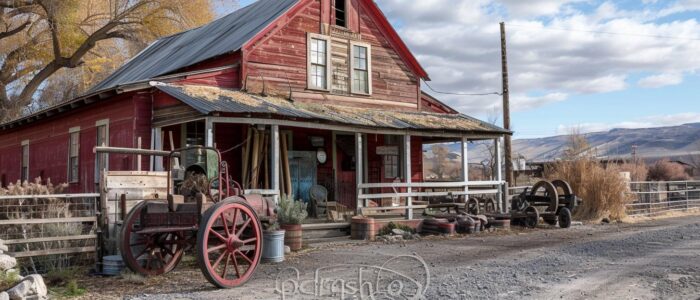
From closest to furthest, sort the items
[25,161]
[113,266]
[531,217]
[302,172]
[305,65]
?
1. [113,266]
2. [531,217]
3. [302,172]
4. [305,65]
5. [25,161]

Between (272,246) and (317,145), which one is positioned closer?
(272,246)

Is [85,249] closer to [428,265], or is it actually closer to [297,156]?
[428,265]

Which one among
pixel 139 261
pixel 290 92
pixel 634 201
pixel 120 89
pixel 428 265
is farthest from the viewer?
pixel 634 201

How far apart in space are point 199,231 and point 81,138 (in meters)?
11.7

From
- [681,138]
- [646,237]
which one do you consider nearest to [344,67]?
[646,237]

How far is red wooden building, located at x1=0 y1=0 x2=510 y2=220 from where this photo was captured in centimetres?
1446

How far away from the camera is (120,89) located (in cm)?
1362

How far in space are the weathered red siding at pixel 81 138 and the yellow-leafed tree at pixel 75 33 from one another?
8.20 metres

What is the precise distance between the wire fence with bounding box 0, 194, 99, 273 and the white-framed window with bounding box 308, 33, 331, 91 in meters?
8.28

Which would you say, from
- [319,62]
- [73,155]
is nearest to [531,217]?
[319,62]

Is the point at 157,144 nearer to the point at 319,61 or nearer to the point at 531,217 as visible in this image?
the point at 319,61

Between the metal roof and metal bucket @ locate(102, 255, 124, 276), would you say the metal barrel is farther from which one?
the metal roof

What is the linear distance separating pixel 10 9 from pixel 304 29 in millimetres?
19390

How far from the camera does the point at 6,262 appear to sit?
8.03m
